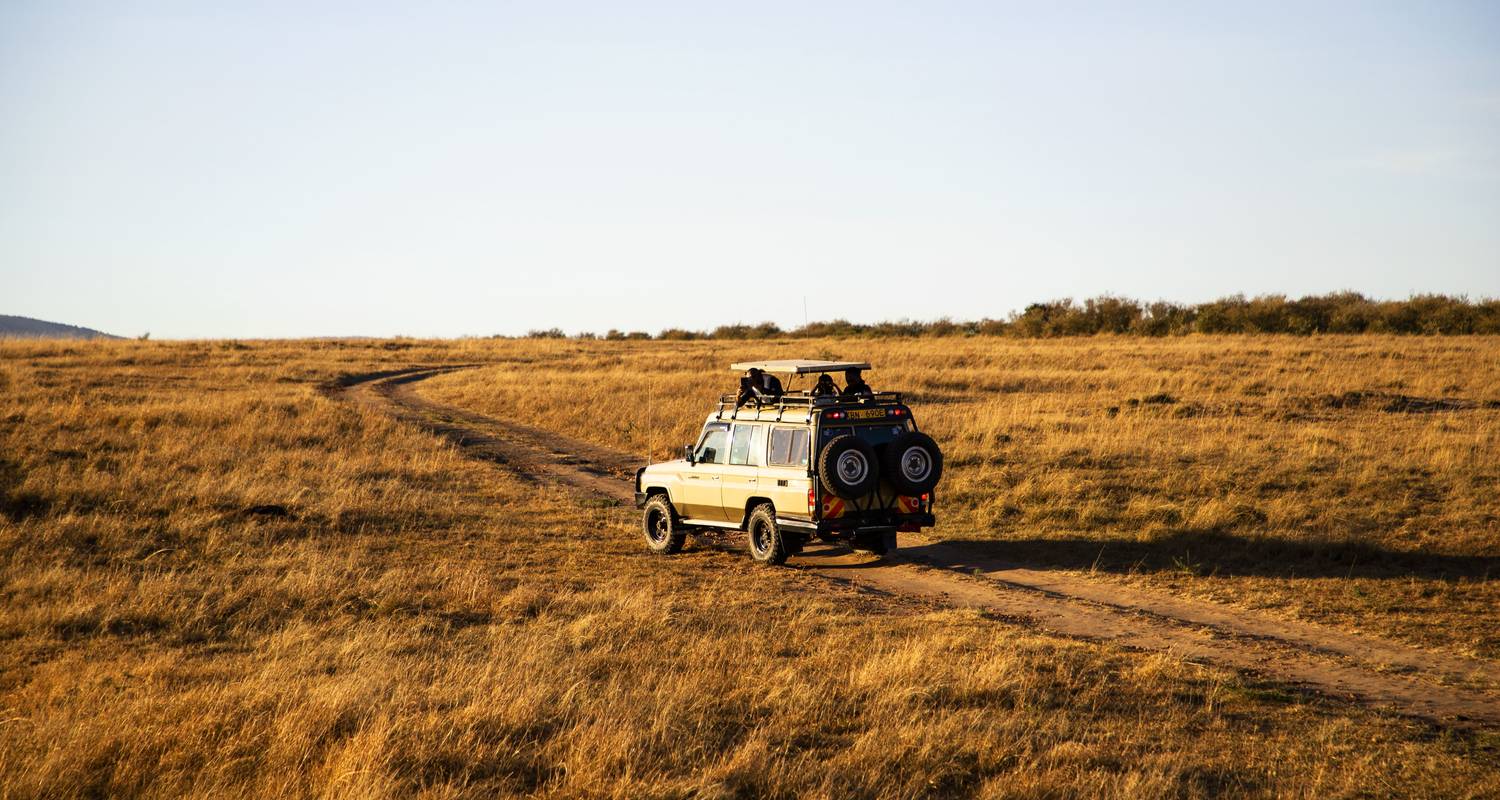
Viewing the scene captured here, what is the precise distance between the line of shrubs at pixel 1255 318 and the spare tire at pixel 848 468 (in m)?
51.0

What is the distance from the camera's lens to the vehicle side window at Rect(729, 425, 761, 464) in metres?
15.6

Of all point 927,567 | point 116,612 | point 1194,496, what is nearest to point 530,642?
point 116,612

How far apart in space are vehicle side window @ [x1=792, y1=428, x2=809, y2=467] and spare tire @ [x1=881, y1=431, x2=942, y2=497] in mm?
995

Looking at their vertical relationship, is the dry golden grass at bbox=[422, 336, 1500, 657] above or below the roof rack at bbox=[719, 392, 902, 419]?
below

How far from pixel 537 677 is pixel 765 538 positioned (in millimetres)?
6470

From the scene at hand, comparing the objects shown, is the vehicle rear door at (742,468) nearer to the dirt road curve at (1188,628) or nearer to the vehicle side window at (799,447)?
the vehicle side window at (799,447)

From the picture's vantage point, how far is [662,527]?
16.7m

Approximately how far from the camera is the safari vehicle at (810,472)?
14.4m

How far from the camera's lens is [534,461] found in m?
26.6

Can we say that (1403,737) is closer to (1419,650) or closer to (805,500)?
(1419,650)

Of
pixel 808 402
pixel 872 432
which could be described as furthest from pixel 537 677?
pixel 872 432

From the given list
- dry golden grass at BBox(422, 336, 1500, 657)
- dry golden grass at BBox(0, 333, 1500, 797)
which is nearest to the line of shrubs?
dry golden grass at BBox(422, 336, 1500, 657)

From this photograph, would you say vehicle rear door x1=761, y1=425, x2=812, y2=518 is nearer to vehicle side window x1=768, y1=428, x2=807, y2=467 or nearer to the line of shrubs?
vehicle side window x1=768, y1=428, x2=807, y2=467

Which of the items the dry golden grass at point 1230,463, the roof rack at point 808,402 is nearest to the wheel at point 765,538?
the roof rack at point 808,402
